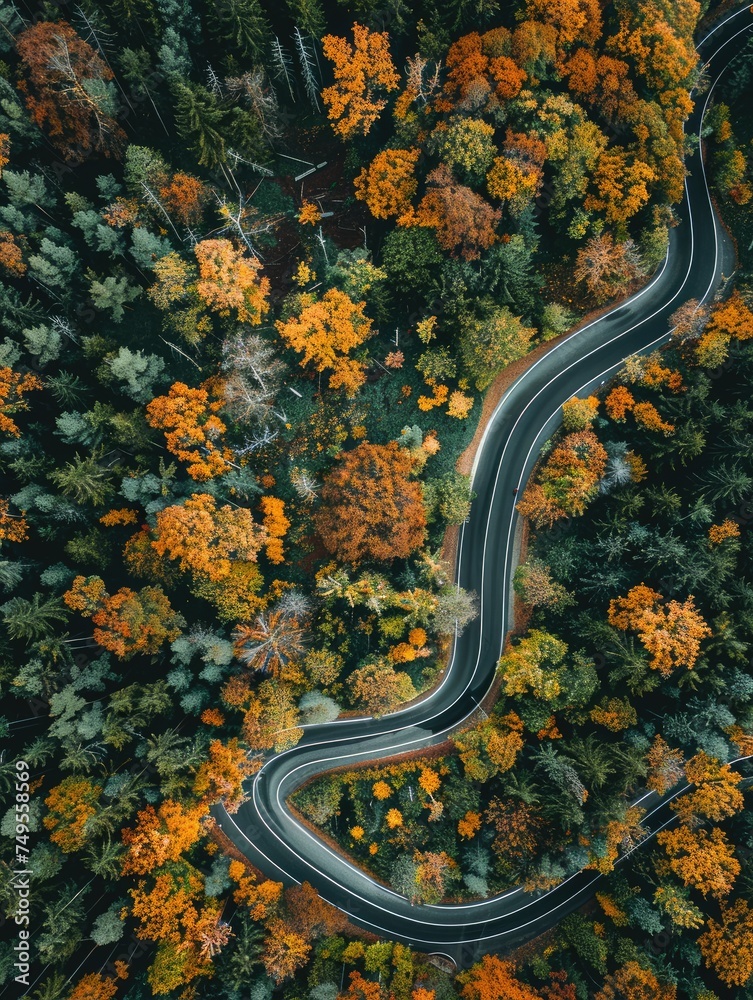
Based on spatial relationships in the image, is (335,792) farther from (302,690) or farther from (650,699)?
(650,699)

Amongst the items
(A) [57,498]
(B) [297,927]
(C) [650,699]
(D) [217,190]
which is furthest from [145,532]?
(C) [650,699]

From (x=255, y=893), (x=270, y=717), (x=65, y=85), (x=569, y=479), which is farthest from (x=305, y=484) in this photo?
(x=65, y=85)

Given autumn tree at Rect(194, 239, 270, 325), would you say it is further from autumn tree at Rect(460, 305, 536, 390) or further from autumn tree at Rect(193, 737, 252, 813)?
autumn tree at Rect(193, 737, 252, 813)

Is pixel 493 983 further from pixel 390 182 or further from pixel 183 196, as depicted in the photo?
pixel 183 196

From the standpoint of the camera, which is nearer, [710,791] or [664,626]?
[710,791]

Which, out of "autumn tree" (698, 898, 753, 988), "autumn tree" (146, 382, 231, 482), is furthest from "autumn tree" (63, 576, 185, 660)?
"autumn tree" (698, 898, 753, 988)

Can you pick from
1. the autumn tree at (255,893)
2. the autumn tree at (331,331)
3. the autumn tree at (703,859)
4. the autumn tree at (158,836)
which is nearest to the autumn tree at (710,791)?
the autumn tree at (703,859)
